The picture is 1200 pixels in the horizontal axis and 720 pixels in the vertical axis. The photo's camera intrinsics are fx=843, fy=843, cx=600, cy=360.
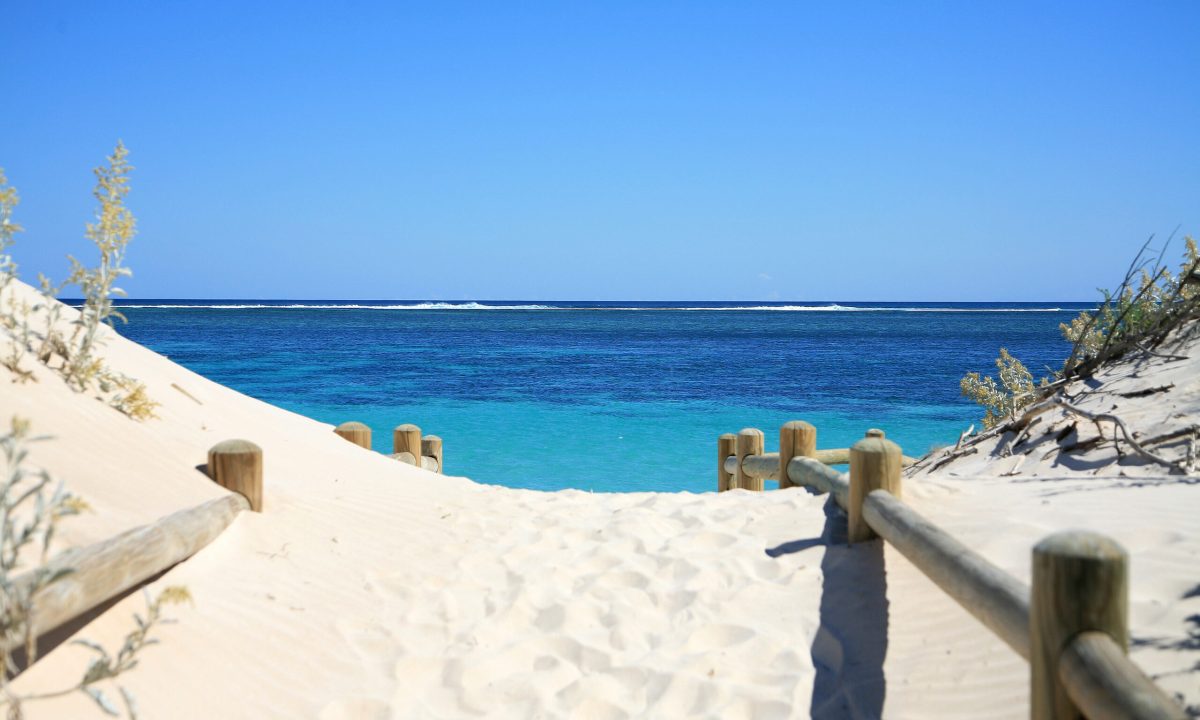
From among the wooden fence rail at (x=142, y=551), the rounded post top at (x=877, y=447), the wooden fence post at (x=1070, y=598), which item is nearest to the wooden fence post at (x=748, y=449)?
the rounded post top at (x=877, y=447)

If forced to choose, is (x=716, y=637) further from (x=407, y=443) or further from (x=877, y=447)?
(x=407, y=443)

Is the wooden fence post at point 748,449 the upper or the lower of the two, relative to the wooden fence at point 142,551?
lower

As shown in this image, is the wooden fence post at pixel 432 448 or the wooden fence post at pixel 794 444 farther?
the wooden fence post at pixel 432 448

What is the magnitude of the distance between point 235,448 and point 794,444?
13.8 feet

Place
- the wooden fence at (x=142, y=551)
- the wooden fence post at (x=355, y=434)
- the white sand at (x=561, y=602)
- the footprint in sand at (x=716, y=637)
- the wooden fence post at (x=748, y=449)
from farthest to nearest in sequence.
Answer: the wooden fence post at (x=748, y=449) < the wooden fence post at (x=355, y=434) < the footprint in sand at (x=716, y=637) < the white sand at (x=561, y=602) < the wooden fence at (x=142, y=551)

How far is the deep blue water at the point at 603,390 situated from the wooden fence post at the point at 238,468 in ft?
30.0

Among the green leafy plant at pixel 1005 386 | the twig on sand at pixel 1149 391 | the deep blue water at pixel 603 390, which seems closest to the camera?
the twig on sand at pixel 1149 391

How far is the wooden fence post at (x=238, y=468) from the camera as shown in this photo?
15.5 ft

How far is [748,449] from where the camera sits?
27.6ft

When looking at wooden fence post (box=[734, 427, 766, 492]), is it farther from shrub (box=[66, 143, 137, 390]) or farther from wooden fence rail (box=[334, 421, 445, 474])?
shrub (box=[66, 143, 137, 390])

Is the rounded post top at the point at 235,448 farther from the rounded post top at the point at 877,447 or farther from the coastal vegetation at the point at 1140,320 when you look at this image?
the coastal vegetation at the point at 1140,320

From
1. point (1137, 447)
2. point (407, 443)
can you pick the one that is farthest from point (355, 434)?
point (1137, 447)

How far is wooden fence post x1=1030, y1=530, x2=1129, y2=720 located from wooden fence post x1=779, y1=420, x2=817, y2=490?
4.50 meters

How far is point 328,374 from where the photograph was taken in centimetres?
2742
